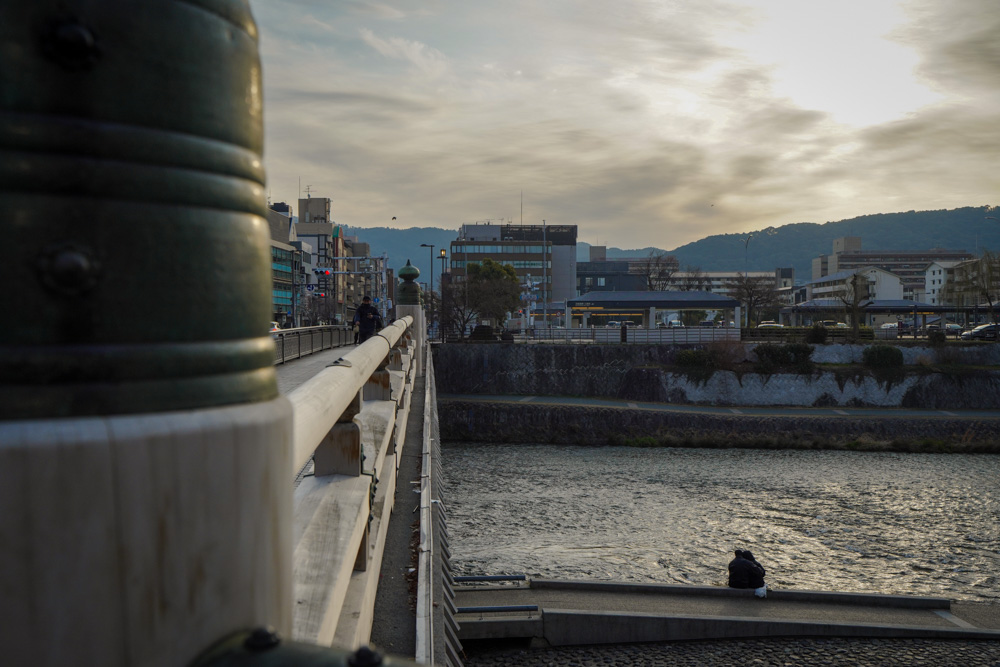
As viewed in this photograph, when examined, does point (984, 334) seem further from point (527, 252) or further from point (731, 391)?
point (527, 252)

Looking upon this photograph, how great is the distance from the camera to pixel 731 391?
44844 mm

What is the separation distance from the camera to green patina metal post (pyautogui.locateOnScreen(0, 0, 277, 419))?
2.93 feet

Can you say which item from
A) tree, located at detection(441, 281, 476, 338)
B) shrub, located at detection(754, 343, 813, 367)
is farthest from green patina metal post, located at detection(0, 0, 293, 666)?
tree, located at detection(441, 281, 476, 338)

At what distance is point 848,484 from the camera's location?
28750 millimetres

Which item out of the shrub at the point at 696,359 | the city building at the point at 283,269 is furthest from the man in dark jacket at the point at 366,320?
the city building at the point at 283,269

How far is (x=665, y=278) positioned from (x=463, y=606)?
9635cm

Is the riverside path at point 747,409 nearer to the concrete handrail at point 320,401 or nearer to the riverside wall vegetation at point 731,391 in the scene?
the riverside wall vegetation at point 731,391

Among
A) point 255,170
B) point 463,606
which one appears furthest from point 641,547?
point 255,170

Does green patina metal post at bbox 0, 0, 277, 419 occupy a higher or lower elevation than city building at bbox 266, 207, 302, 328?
lower

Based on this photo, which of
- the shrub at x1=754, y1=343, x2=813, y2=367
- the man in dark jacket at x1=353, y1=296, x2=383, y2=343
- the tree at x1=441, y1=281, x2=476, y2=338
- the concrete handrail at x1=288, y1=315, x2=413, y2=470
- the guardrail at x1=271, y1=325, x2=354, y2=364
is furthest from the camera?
the tree at x1=441, y1=281, x2=476, y2=338

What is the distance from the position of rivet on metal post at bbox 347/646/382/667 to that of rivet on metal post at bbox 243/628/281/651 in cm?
13

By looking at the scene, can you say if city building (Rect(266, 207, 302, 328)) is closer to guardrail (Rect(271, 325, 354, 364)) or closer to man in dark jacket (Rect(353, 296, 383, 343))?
guardrail (Rect(271, 325, 354, 364))

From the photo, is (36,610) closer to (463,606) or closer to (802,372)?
(463,606)

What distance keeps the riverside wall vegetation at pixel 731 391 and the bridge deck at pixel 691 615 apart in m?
24.2
